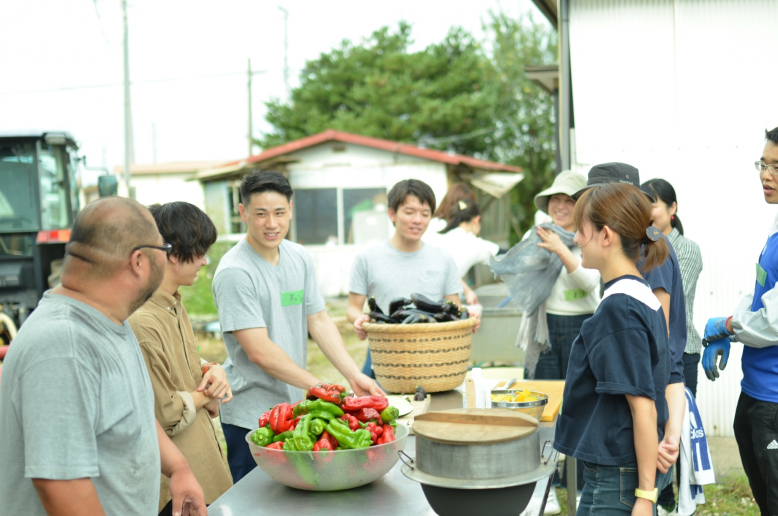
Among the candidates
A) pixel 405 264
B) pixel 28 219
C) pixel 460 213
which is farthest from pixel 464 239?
pixel 28 219

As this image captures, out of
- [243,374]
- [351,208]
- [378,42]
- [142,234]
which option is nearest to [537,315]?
[243,374]

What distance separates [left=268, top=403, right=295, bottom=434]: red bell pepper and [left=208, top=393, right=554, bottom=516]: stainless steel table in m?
0.19

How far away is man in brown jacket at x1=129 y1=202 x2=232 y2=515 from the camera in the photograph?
91.0 inches

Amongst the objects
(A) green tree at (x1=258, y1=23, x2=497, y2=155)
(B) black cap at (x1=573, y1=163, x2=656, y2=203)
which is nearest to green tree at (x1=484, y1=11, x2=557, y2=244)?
(A) green tree at (x1=258, y1=23, x2=497, y2=155)

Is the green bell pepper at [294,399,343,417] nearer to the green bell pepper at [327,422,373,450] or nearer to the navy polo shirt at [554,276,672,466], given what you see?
the green bell pepper at [327,422,373,450]

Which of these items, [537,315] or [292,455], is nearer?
[292,455]

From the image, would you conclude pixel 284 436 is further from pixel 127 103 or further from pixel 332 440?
pixel 127 103

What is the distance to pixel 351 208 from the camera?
17531 mm

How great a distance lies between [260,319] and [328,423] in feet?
3.00

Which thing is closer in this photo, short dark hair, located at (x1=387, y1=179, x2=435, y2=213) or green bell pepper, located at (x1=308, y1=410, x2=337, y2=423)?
green bell pepper, located at (x1=308, y1=410, x2=337, y2=423)

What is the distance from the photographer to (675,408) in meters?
2.37

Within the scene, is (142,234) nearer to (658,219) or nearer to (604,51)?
(658,219)

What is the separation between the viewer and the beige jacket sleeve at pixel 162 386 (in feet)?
7.47

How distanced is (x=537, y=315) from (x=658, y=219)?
97cm
